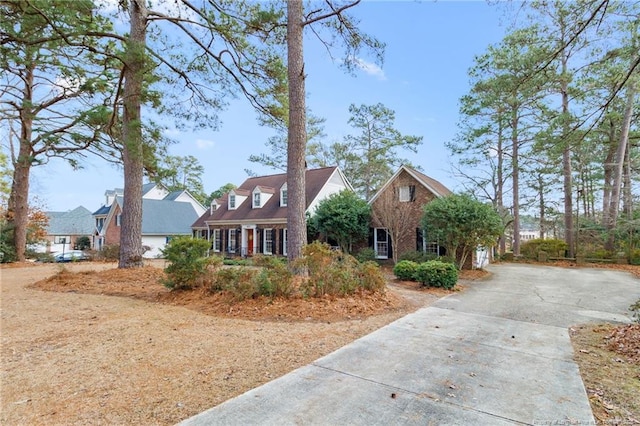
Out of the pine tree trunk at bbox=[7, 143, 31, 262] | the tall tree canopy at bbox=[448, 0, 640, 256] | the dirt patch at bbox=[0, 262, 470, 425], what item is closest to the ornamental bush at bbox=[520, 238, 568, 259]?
the tall tree canopy at bbox=[448, 0, 640, 256]

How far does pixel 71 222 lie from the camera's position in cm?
4406

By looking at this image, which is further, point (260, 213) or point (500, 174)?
point (500, 174)

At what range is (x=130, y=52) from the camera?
1015cm

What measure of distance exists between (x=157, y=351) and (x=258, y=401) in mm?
1983

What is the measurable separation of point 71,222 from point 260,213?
3705 centimetres

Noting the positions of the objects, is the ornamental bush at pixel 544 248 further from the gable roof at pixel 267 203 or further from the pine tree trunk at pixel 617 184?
the gable roof at pixel 267 203

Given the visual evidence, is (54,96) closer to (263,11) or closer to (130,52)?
(130,52)

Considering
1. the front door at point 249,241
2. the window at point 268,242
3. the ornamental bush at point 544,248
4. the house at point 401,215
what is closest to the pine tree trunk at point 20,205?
the front door at point 249,241

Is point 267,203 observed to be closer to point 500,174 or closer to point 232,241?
point 232,241

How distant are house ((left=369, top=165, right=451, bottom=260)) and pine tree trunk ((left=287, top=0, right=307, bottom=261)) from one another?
7586 millimetres

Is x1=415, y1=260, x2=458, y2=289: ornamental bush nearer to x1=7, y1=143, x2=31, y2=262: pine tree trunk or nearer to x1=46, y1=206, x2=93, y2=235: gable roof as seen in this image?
x1=7, y1=143, x2=31, y2=262: pine tree trunk

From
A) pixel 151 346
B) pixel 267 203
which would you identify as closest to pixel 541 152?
pixel 267 203

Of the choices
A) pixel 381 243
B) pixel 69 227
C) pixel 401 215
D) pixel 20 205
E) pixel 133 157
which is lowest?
Result: pixel 381 243

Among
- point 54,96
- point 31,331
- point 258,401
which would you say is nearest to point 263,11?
point 31,331
